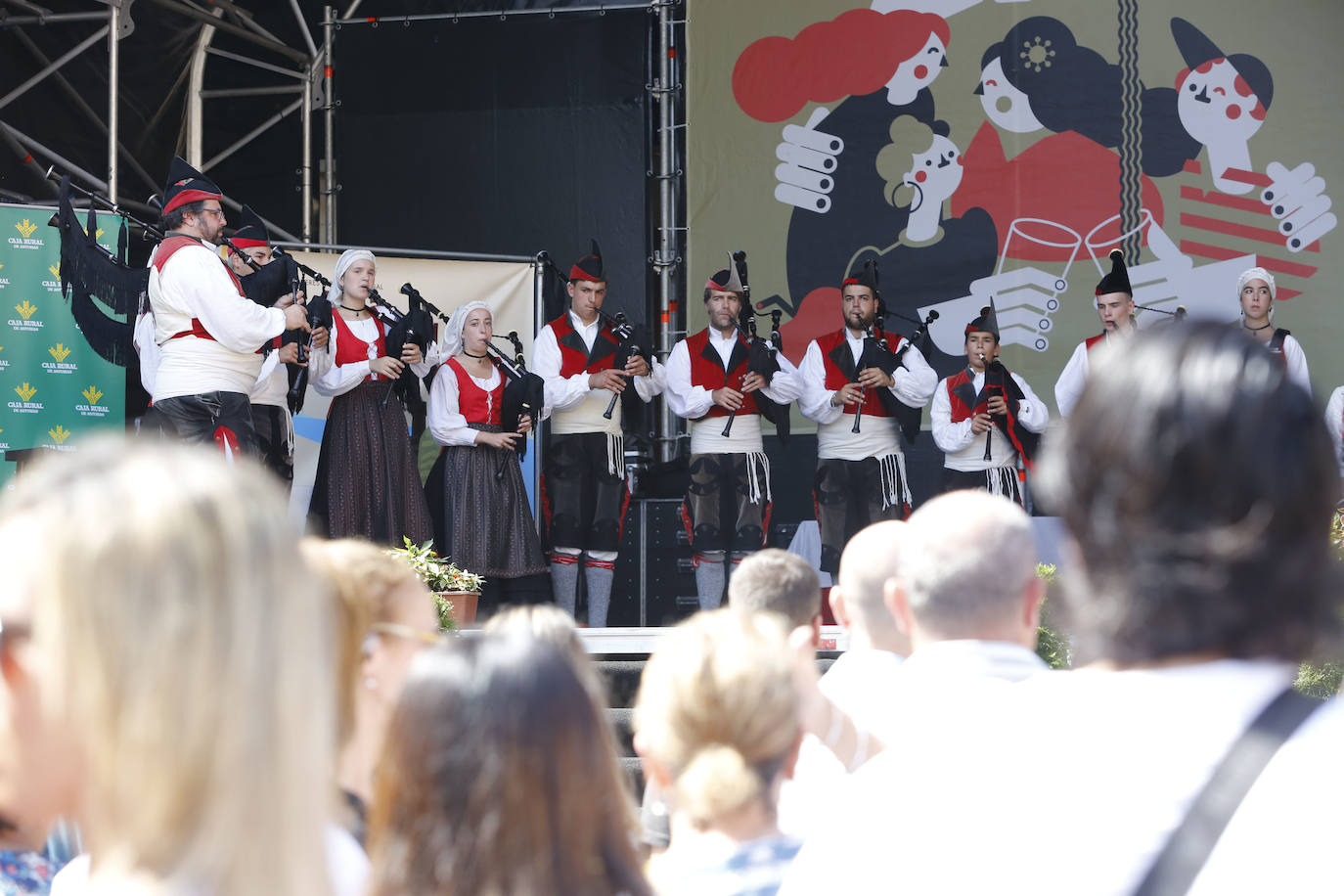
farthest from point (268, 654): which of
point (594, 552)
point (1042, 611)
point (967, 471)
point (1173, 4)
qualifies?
point (1173, 4)

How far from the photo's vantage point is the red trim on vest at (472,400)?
19.5 ft

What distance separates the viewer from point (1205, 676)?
0.77 m

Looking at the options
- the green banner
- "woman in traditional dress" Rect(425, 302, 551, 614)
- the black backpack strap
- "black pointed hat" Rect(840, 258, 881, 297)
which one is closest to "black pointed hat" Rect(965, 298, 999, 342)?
"black pointed hat" Rect(840, 258, 881, 297)

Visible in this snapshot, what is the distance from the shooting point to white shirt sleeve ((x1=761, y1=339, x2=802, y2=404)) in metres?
6.11

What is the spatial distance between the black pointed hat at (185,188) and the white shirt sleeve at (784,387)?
2482mm

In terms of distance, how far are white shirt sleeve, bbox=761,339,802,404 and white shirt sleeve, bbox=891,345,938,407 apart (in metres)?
0.43

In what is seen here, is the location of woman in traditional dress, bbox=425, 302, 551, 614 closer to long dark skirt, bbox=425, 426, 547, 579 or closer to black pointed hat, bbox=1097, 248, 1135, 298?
long dark skirt, bbox=425, 426, 547, 579

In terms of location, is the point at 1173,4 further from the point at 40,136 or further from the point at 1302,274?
the point at 40,136

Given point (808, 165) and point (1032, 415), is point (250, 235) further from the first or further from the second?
point (1032, 415)

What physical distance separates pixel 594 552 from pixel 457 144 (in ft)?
8.04

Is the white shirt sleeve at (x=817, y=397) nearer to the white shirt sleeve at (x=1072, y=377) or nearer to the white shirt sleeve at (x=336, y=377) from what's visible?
the white shirt sleeve at (x=1072, y=377)

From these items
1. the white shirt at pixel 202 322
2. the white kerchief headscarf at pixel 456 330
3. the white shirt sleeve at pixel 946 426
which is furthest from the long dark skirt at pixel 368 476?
the white shirt sleeve at pixel 946 426

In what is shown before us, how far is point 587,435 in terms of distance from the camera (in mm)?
6191

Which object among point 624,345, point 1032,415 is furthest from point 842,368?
point 624,345
